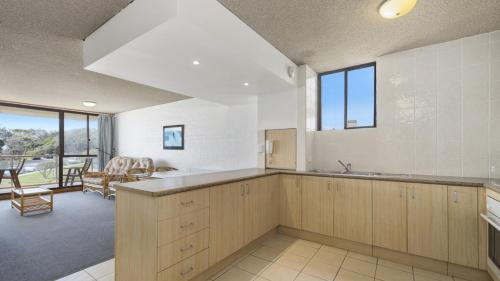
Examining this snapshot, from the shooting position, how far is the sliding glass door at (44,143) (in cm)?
549

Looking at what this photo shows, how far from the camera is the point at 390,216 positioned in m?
2.36

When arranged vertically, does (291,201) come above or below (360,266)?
above

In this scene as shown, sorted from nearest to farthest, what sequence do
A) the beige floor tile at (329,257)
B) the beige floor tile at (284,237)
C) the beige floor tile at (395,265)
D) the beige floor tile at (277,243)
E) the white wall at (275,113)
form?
the beige floor tile at (395,265) → the beige floor tile at (329,257) → the beige floor tile at (277,243) → the beige floor tile at (284,237) → the white wall at (275,113)

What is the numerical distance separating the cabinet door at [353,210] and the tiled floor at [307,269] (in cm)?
22

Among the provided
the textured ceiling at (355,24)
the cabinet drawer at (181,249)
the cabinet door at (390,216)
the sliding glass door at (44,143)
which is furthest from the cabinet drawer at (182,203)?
the sliding glass door at (44,143)

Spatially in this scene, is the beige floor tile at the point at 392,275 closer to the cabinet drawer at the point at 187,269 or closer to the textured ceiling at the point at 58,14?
the cabinet drawer at the point at 187,269

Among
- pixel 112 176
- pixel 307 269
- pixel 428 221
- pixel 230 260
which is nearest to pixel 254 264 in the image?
pixel 230 260

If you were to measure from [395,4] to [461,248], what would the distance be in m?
2.27

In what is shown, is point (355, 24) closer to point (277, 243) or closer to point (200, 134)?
point (277, 243)

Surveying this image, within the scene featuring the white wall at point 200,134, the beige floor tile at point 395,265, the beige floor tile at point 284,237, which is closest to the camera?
the beige floor tile at point 395,265

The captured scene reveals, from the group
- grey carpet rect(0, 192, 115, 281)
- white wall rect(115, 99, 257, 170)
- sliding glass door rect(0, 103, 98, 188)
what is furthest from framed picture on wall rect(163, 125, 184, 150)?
sliding glass door rect(0, 103, 98, 188)

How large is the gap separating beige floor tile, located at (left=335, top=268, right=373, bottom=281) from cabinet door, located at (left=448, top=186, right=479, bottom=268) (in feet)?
2.81

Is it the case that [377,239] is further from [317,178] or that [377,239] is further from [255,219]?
[255,219]

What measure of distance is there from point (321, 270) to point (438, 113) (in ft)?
7.36
